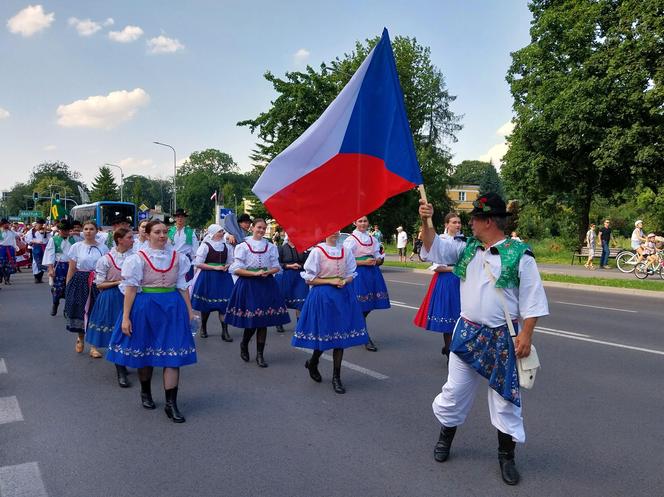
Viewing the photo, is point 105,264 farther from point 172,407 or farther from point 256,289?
point 172,407

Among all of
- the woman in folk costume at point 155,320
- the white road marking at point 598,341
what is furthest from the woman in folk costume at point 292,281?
the woman in folk costume at point 155,320

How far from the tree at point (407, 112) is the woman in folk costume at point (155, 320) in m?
30.3

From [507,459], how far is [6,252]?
1828 cm

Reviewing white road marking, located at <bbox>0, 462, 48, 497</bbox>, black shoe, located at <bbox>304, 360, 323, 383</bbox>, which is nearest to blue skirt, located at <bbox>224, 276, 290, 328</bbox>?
black shoe, located at <bbox>304, 360, 323, 383</bbox>

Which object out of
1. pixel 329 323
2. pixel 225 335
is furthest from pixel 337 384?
pixel 225 335

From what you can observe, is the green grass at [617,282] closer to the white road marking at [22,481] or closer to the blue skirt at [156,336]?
the blue skirt at [156,336]

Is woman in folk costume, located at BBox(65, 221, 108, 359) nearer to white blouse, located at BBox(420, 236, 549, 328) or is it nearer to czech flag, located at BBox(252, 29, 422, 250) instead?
czech flag, located at BBox(252, 29, 422, 250)

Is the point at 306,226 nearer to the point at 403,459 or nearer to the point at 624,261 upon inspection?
the point at 403,459

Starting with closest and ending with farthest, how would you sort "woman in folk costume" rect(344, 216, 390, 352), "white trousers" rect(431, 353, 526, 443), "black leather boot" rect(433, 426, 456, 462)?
"white trousers" rect(431, 353, 526, 443), "black leather boot" rect(433, 426, 456, 462), "woman in folk costume" rect(344, 216, 390, 352)

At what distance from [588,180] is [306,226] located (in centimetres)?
2942

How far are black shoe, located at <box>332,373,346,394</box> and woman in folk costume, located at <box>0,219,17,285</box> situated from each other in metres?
15.4

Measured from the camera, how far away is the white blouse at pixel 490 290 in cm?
368

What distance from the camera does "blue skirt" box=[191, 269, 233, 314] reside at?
31.2ft

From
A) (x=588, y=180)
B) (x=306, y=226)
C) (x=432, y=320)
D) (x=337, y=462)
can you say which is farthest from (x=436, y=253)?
(x=588, y=180)
